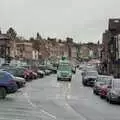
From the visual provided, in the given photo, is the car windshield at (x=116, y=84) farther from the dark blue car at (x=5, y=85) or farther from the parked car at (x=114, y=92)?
the dark blue car at (x=5, y=85)

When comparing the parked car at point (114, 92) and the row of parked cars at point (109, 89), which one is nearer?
the parked car at point (114, 92)

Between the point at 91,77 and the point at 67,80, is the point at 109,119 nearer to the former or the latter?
the point at 91,77

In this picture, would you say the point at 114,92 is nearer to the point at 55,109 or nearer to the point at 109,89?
the point at 109,89

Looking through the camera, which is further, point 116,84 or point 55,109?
point 116,84

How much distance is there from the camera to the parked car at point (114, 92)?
2831 centimetres

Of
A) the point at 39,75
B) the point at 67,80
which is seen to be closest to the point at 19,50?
the point at 39,75

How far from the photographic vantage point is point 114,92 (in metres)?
28.6

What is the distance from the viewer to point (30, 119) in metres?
17.2

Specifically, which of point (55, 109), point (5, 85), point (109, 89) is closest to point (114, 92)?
point (109, 89)

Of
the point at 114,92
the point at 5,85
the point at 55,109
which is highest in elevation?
the point at 5,85

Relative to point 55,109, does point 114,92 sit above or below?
above

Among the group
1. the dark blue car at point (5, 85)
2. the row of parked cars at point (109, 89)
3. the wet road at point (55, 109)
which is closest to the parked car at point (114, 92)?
the row of parked cars at point (109, 89)

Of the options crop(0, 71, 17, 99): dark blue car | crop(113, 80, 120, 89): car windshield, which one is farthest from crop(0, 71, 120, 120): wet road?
crop(113, 80, 120, 89): car windshield

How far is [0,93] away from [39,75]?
4597 centimetres
